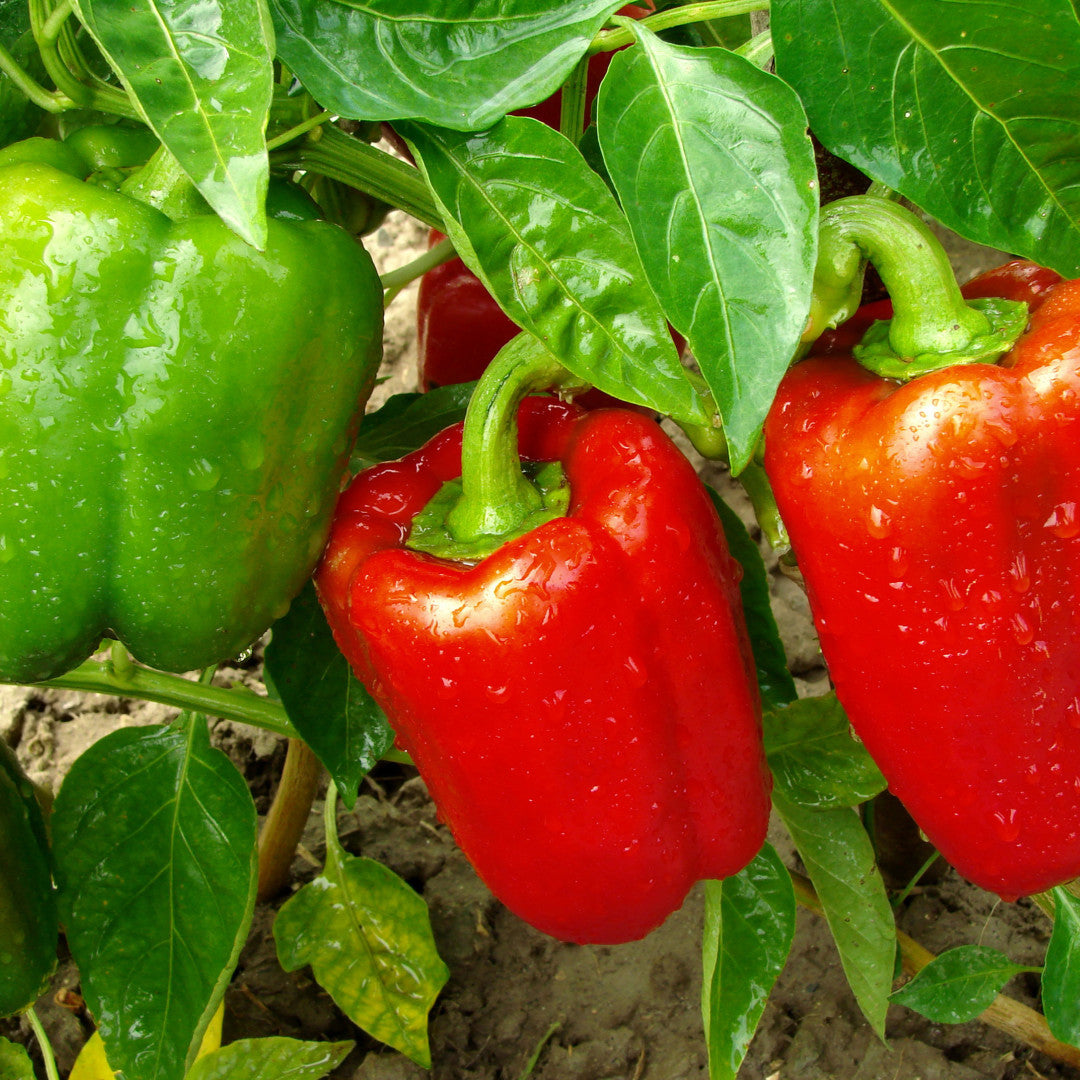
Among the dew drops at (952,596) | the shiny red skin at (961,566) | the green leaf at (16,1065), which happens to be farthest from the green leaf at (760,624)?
the green leaf at (16,1065)

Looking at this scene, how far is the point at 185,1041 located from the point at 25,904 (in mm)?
265

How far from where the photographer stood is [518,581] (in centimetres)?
80

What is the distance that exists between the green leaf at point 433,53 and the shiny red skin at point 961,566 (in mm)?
298

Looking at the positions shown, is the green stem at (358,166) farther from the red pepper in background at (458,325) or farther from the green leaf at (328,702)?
the red pepper in background at (458,325)

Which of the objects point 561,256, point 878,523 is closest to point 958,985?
point 878,523

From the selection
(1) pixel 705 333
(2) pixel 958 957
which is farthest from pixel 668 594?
(2) pixel 958 957

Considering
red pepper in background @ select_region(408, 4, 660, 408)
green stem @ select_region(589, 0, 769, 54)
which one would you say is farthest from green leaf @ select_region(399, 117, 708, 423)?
red pepper in background @ select_region(408, 4, 660, 408)

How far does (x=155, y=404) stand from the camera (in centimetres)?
76

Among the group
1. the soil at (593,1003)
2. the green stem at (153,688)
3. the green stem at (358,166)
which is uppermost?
the green stem at (358,166)

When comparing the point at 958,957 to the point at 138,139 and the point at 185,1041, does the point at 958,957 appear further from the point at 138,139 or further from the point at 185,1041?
the point at 138,139

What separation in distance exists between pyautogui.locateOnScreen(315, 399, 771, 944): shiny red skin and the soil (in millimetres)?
552


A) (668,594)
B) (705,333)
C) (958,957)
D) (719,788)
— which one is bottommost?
(958,957)

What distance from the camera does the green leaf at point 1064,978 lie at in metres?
1.08

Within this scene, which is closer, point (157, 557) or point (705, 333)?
point (705, 333)
